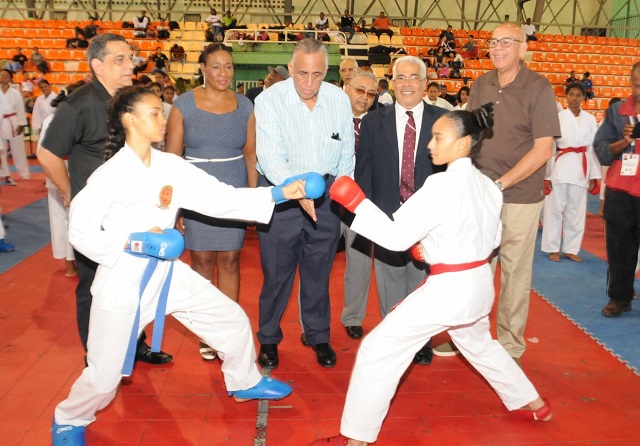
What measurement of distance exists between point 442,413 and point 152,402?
60.7 inches

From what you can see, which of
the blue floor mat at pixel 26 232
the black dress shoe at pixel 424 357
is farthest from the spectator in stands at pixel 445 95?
the black dress shoe at pixel 424 357

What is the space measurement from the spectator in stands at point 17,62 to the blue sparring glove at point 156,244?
1439 centimetres

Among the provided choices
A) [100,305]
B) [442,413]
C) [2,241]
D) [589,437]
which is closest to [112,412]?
[100,305]

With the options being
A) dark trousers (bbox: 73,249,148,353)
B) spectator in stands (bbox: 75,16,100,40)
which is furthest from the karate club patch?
spectator in stands (bbox: 75,16,100,40)

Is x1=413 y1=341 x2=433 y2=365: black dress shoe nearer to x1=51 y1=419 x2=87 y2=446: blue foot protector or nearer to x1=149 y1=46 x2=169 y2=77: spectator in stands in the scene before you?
x1=51 y1=419 x2=87 y2=446: blue foot protector

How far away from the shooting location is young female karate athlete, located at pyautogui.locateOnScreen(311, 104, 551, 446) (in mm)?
2551

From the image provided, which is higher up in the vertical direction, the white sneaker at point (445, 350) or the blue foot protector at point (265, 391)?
the blue foot protector at point (265, 391)

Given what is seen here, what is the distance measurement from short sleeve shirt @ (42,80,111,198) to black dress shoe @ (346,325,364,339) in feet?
6.51

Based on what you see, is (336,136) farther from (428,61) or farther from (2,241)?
(428,61)

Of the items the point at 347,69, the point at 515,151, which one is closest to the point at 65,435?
the point at 515,151

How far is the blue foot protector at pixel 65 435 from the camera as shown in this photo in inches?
106

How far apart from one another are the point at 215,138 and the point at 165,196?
2.80ft

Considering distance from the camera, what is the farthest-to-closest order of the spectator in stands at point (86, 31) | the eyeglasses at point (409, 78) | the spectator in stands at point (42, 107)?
the spectator in stands at point (86, 31) → the spectator in stands at point (42, 107) → the eyeglasses at point (409, 78)

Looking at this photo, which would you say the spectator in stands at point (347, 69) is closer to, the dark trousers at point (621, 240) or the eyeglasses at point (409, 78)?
the eyeglasses at point (409, 78)
